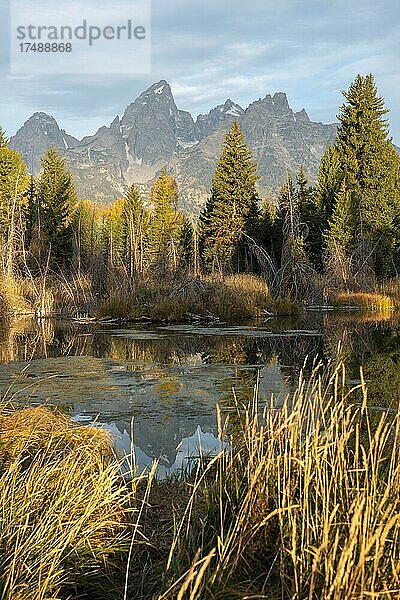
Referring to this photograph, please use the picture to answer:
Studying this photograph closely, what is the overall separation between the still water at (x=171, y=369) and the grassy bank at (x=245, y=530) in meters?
0.55

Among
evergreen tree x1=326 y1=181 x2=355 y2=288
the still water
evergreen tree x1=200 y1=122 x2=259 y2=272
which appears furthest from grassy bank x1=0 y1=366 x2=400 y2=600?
evergreen tree x1=200 y1=122 x2=259 y2=272

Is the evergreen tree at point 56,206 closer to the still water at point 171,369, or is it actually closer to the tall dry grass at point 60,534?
the still water at point 171,369

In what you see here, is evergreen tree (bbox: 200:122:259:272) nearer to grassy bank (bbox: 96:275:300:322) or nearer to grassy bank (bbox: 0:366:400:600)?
grassy bank (bbox: 96:275:300:322)

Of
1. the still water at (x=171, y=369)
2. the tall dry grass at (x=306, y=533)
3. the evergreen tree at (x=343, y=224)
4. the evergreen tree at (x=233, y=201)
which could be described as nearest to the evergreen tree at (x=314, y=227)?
the evergreen tree at (x=343, y=224)

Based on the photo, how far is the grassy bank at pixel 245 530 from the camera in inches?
96.0

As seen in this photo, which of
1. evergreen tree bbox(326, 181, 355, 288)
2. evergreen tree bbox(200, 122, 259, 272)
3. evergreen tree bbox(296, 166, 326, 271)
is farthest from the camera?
evergreen tree bbox(200, 122, 259, 272)

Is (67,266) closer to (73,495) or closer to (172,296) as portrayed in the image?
(172,296)

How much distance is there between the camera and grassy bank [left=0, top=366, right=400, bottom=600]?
2.44 metres

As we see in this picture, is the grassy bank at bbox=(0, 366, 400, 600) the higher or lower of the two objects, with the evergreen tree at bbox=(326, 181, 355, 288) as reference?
lower

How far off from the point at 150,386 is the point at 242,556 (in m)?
5.86

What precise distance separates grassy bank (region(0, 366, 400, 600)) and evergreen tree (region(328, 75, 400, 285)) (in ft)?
100

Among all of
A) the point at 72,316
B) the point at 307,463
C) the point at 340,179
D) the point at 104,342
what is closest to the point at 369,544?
the point at 307,463

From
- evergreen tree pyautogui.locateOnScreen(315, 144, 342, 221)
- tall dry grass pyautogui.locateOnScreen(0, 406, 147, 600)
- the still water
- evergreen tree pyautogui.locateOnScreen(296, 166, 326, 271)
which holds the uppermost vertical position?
evergreen tree pyautogui.locateOnScreen(315, 144, 342, 221)

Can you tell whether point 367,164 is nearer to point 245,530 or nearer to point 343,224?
point 343,224
